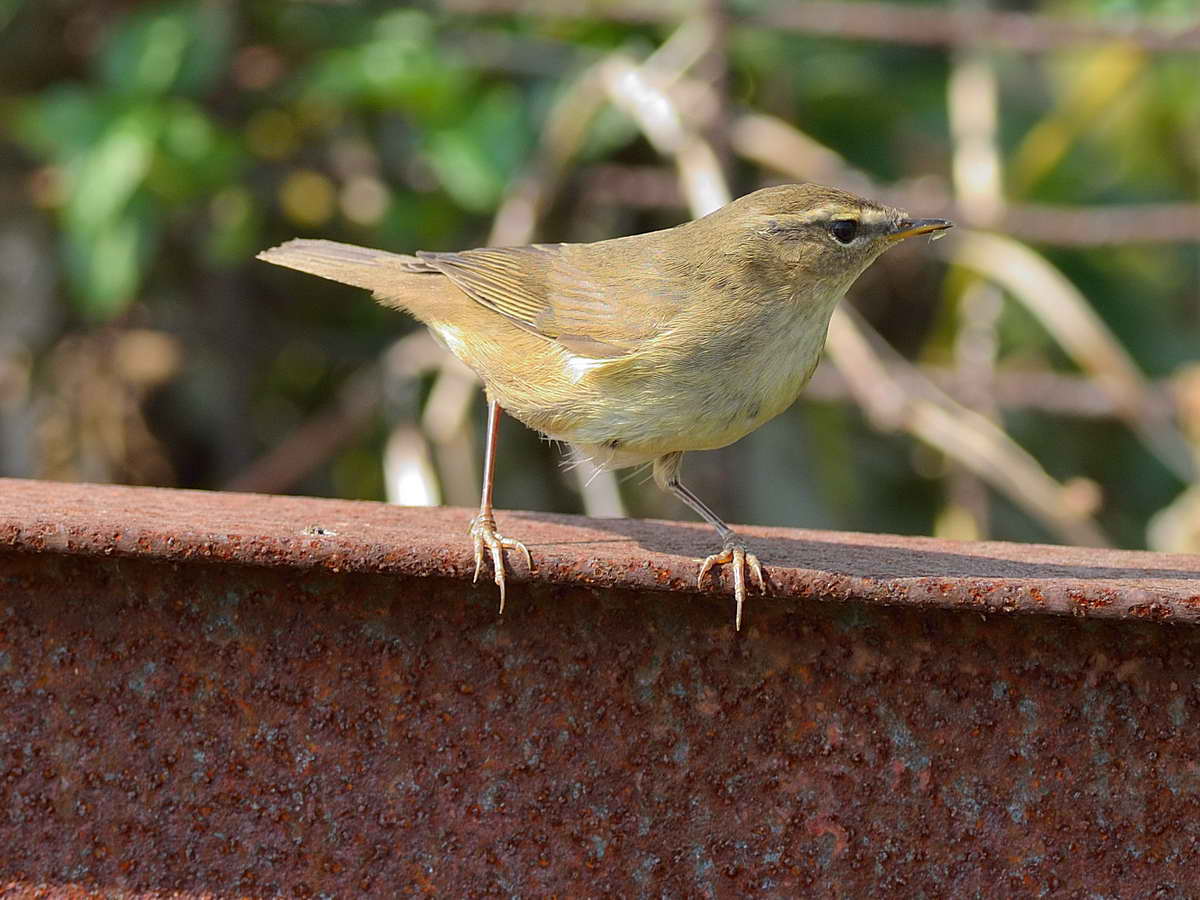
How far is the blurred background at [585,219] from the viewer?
A: 5.24 meters

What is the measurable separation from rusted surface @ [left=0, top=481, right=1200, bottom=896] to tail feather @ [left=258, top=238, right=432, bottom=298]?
1.74m

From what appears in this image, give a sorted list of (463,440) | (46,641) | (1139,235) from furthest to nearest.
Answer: (463,440)
(1139,235)
(46,641)

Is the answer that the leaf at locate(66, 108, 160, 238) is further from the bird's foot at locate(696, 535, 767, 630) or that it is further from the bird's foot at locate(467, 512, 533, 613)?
the bird's foot at locate(696, 535, 767, 630)

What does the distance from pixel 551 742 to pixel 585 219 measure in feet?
14.3

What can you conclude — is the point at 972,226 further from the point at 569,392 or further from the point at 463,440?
the point at 569,392

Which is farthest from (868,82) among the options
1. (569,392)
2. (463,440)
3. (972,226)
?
(569,392)

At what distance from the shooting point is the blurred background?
5.24 metres

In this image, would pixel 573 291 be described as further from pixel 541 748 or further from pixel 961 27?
pixel 961 27

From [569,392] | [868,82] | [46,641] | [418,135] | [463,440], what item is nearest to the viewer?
[46,641]

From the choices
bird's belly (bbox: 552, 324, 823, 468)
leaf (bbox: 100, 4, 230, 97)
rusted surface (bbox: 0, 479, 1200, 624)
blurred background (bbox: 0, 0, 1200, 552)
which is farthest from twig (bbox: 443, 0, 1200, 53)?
rusted surface (bbox: 0, 479, 1200, 624)

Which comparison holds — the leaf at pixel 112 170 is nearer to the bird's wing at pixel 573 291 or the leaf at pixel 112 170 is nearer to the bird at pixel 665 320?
the bird at pixel 665 320

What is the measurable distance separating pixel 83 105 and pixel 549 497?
8.45 ft

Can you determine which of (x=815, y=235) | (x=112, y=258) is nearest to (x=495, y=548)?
(x=815, y=235)

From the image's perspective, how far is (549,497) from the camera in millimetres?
6617
